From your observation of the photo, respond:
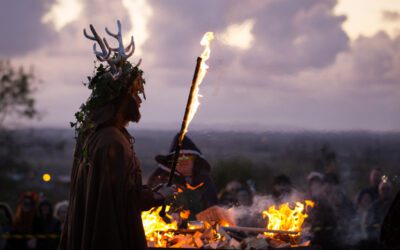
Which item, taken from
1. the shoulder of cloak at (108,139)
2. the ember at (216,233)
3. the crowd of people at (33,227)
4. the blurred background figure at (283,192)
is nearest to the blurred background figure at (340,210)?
the blurred background figure at (283,192)

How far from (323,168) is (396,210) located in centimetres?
799

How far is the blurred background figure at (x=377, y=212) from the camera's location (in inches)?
428

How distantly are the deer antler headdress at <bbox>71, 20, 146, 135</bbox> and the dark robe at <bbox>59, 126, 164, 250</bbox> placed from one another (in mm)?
284

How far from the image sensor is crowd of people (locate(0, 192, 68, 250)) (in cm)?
1104

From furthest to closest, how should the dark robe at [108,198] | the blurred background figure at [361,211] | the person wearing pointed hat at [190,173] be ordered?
the blurred background figure at [361,211] → the person wearing pointed hat at [190,173] → the dark robe at [108,198]

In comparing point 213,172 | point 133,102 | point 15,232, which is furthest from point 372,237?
point 133,102

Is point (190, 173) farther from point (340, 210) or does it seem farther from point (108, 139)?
point (108, 139)

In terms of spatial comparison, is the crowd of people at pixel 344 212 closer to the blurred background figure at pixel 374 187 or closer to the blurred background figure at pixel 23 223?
the blurred background figure at pixel 374 187

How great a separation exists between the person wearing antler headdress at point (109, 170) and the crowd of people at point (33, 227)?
15.8ft

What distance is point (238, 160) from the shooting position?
1362cm

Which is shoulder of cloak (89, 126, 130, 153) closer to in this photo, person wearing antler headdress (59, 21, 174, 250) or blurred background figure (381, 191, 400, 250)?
person wearing antler headdress (59, 21, 174, 250)

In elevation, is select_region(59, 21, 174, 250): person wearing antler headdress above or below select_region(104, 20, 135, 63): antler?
below

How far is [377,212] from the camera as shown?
10992mm

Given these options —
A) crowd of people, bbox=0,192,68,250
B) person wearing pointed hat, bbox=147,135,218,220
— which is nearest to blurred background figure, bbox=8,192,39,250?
crowd of people, bbox=0,192,68,250
